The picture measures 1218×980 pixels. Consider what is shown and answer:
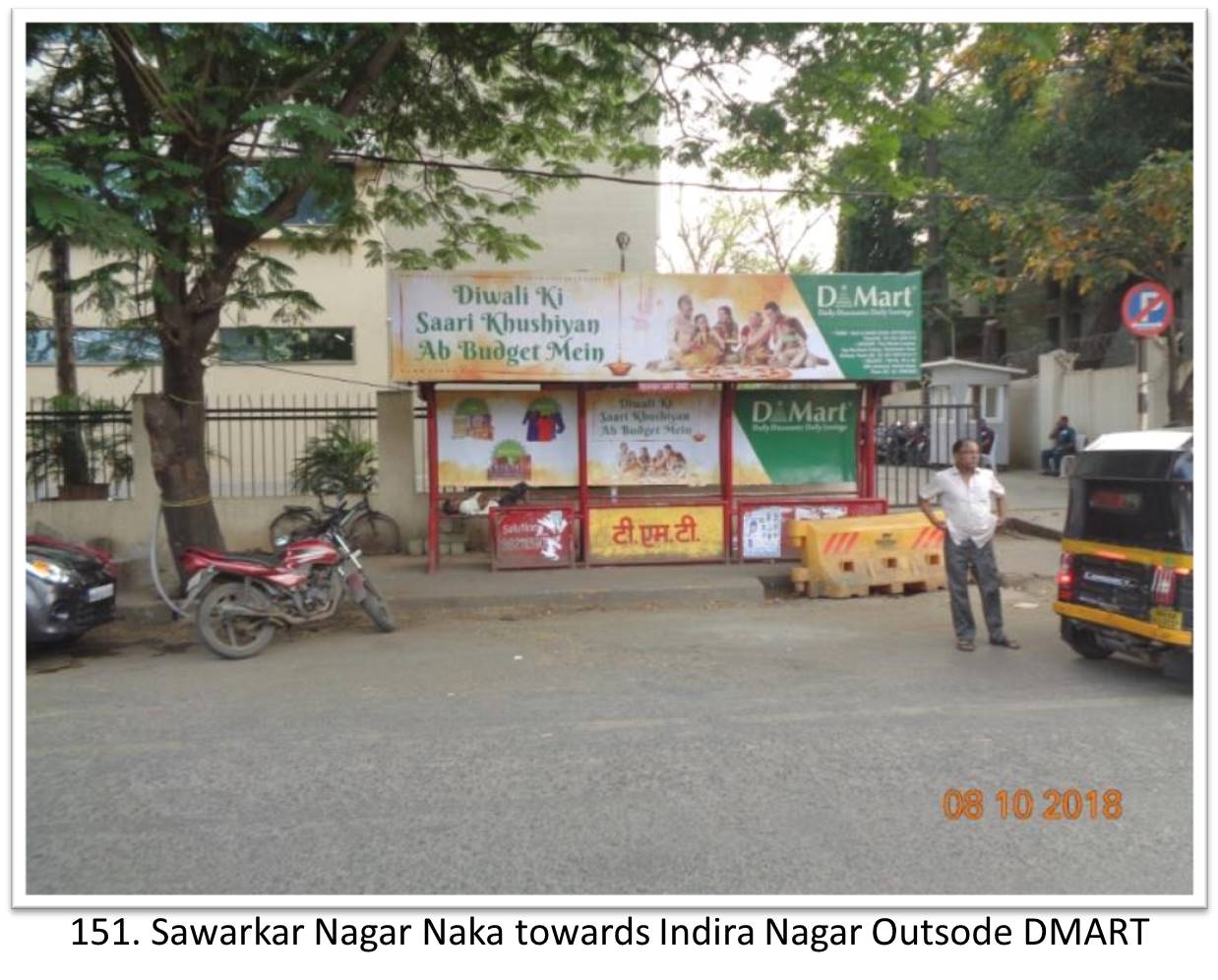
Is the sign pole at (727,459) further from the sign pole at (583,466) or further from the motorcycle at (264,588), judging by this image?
the motorcycle at (264,588)

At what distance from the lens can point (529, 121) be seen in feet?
39.2

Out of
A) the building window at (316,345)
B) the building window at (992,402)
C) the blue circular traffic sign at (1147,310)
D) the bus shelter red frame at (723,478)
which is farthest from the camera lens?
the building window at (992,402)

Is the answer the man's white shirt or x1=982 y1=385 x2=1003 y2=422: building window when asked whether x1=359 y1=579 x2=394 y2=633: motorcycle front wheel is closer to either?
the man's white shirt

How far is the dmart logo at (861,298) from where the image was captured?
36.5 feet

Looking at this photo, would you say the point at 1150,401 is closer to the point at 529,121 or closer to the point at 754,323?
the point at 754,323

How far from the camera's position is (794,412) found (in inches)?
465

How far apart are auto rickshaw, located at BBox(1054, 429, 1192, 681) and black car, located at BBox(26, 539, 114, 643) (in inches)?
299

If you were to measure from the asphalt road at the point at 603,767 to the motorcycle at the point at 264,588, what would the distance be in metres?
0.28

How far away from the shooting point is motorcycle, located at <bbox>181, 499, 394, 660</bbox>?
790 centimetres

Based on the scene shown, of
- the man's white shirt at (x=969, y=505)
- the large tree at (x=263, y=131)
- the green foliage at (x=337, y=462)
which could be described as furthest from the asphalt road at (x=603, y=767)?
the green foliage at (x=337, y=462)

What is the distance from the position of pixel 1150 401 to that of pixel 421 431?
45.2 ft

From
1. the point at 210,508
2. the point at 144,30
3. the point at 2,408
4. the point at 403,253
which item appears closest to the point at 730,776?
the point at 2,408

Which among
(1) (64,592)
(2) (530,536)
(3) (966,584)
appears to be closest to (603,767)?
(3) (966,584)
